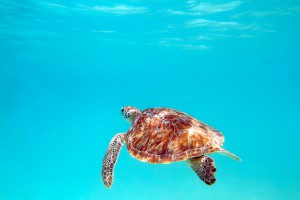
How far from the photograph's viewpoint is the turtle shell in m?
4.43

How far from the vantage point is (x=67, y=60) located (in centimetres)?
4788

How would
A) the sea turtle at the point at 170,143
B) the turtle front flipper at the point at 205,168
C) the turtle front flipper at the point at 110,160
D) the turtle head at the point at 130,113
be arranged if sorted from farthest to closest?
the turtle head at the point at 130,113, the turtle front flipper at the point at 110,160, the sea turtle at the point at 170,143, the turtle front flipper at the point at 205,168

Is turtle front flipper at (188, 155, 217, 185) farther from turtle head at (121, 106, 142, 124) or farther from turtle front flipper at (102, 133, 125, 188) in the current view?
turtle head at (121, 106, 142, 124)

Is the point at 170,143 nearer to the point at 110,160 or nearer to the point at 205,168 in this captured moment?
the point at 205,168

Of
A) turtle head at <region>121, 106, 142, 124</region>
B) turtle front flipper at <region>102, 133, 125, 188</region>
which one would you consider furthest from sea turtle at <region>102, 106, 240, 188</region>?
turtle head at <region>121, 106, 142, 124</region>

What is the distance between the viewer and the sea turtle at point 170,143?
4.35 meters

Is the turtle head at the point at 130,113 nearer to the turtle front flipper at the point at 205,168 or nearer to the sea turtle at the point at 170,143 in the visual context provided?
the sea turtle at the point at 170,143

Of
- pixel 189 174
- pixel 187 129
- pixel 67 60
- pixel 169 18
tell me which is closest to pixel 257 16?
pixel 169 18

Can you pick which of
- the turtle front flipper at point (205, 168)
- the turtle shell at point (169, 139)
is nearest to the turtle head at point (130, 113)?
the turtle shell at point (169, 139)

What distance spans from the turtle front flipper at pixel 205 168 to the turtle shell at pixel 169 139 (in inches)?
5.1

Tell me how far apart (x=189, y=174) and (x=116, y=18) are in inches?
552

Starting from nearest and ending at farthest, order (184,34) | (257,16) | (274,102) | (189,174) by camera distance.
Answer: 1. (189,174)
2. (257,16)
3. (184,34)
4. (274,102)

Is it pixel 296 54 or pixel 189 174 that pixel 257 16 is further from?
pixel 296 54

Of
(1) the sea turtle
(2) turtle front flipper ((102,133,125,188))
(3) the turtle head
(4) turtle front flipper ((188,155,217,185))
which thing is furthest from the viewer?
(3) the turtle head
